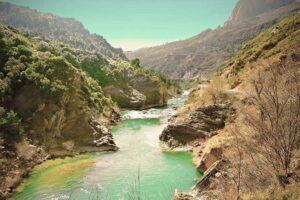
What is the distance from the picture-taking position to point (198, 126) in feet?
145

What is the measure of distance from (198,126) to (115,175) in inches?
618

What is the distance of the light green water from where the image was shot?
1137 inches

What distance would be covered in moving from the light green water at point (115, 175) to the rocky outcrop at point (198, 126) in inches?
121

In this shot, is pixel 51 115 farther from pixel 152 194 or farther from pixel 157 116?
pixel 157 116

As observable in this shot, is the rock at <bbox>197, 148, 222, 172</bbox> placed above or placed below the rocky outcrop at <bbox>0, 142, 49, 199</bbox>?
below

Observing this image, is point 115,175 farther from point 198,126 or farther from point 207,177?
point 198,126

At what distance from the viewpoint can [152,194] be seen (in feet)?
93.7

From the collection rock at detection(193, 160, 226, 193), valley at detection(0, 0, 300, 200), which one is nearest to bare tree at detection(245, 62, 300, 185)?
valley at detection(0, 0, 300, 200)

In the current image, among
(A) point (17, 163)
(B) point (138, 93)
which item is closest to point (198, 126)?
(A) point (17, 163)

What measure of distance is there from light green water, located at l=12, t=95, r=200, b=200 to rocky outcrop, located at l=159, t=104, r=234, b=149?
3078 millimetres

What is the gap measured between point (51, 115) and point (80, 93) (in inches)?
353

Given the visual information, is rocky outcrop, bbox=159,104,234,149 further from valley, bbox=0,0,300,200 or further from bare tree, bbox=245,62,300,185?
bare tree, bbox=245,62,300,185

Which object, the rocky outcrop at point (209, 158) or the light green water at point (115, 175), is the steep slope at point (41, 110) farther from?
the rocky outcrop at point (209, 158)

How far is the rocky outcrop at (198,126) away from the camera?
43844mm
